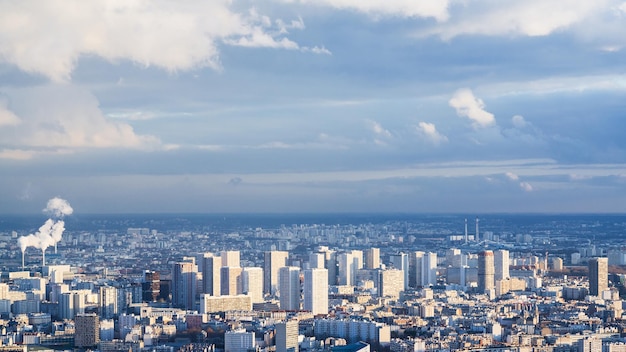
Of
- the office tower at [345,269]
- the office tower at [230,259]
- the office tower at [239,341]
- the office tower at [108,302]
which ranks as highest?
the office tower at [230,259]

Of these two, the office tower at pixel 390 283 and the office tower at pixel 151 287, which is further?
the office tower at pixel 390 283

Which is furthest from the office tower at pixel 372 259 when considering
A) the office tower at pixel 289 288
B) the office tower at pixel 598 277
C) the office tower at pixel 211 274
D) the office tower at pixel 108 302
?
the office tower at pixel 108 302

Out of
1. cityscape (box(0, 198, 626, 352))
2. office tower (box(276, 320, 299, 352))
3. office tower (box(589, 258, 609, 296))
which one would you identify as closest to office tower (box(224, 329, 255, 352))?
cityscape (box(0, 198, 626, 352))

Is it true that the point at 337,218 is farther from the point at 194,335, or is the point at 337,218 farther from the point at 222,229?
the point at 194,335

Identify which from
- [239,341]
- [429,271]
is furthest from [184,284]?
[429,271]

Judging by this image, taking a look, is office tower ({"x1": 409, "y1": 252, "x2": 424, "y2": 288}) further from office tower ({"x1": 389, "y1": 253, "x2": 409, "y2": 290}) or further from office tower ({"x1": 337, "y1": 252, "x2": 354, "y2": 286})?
office tower ({"x1": 337, "y1": 252, "x2": 354, "y2": 286})

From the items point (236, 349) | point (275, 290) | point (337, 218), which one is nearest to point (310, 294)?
point (275, 290)

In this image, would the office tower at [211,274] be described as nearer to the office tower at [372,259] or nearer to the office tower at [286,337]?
the office tower at [372,259]
